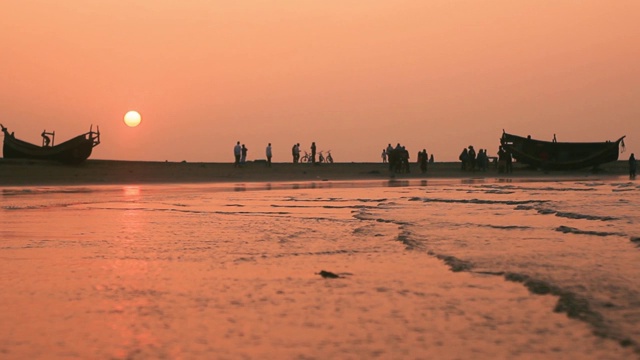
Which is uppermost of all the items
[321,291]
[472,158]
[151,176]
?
[472,158]

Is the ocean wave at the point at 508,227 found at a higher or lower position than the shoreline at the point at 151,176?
lower

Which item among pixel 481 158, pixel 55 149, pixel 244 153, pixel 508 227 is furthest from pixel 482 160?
pixel 508 227

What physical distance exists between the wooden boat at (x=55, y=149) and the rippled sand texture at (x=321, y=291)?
3744cm

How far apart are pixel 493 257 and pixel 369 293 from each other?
6.13 ft

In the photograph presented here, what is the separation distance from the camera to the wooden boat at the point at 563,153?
172 ft

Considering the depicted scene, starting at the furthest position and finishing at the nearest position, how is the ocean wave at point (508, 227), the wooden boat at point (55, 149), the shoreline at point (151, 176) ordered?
the wooden boat at point (55, 149), the shoreline at point (151, 176), the ocean wave at point (508, 227)

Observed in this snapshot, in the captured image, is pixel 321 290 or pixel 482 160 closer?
pixel 321 290

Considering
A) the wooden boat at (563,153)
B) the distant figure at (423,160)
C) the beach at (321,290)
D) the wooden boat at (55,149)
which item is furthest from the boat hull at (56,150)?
the beach at (321,290)

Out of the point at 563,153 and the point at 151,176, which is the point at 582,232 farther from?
the point at 563,153

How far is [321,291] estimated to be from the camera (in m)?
4.96

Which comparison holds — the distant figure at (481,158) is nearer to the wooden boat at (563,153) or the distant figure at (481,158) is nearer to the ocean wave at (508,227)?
the wooden boat at (563,153)

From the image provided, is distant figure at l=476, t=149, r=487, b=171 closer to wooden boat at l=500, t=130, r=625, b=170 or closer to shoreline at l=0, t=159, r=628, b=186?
wooden boat at l=500, t=130, r=625, b=170

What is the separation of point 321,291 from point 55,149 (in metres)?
44.2

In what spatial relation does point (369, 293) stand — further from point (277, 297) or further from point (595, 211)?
point (595, 211)
